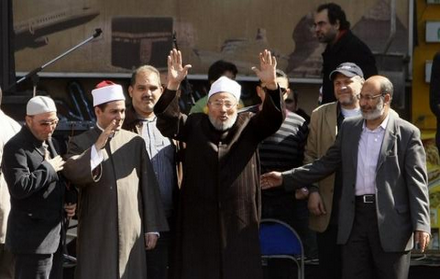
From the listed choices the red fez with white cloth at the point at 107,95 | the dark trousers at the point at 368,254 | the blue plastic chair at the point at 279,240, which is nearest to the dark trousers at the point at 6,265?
the red fez with white cloth at the point at 107,95

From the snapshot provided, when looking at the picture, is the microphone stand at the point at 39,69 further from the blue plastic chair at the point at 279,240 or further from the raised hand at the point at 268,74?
the raised hand at the point at 268,74

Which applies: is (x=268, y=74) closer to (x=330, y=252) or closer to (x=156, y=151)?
(x=156, y=151)

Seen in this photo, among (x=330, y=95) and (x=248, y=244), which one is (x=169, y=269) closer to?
(x=248, y=244)

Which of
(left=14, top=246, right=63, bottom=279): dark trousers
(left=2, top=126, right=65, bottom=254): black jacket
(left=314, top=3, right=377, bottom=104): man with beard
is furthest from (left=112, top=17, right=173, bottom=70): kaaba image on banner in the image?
(left=14, top=246, right=63, bottom=279): dark trousers

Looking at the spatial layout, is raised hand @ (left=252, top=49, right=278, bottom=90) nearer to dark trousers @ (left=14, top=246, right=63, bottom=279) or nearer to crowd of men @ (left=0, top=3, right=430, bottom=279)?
crowd of men @ (left=0, top=3, right=430, bottom=279)

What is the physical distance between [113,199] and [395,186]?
1.96 metres

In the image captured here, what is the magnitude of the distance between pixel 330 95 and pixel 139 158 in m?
2.18

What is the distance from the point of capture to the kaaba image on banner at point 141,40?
1176 cm

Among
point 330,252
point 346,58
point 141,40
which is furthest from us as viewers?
point 141,40

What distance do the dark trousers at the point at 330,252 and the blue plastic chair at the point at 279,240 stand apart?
17cm

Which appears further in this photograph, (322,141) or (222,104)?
(322,141)

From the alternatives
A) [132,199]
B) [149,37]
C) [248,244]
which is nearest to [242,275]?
[248,244]

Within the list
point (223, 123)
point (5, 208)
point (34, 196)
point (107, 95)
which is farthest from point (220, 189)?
point (5, 208)

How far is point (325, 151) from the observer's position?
947 centimetres
